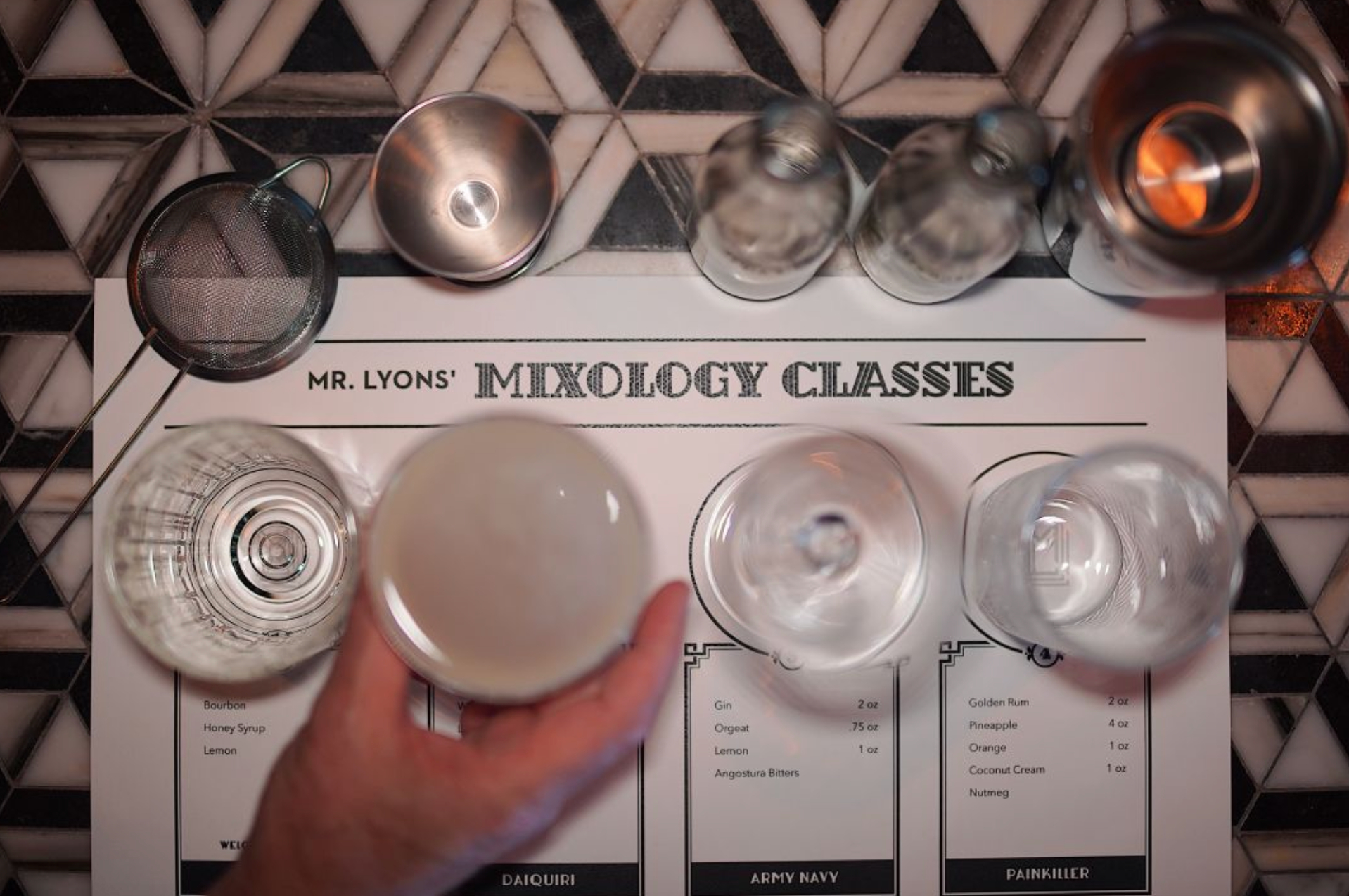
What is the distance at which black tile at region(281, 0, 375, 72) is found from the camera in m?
0.70

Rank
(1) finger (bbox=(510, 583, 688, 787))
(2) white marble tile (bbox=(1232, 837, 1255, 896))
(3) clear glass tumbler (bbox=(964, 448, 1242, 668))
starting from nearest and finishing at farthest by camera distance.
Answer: (1) finger (bbox=(510, 583, 688, 787)) → (3) clear glass tumbler (bbox=(964, 448, 1242, 668)) → (2) white marble tile (bbox=(1232, 837, 1255, 896))

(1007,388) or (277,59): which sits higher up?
(277,59)

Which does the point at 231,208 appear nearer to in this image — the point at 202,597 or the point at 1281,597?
the point at 202,597

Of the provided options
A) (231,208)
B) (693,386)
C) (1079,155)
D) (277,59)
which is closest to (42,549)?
(231,208)

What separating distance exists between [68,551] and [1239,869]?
3.29 feet

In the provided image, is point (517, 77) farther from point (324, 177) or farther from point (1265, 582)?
point (1265, 582)

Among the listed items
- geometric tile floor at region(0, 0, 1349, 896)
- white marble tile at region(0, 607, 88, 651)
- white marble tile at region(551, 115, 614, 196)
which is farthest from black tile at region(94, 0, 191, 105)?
white marble tile at region(0, 607, 88, 651)

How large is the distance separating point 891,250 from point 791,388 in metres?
0.13

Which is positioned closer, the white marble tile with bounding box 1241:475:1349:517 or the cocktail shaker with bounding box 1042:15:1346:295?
the cocktail shaker with bounding box 1042:15:1346:295

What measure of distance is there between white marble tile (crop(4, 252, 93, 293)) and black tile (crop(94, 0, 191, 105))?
158 millimetres

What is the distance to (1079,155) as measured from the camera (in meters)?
0.61

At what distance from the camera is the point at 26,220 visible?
713mm

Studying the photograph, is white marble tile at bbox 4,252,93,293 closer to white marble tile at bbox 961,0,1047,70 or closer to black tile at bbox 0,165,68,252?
black tile at bbox 0,165,68,252

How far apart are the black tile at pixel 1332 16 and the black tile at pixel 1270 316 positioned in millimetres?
216
